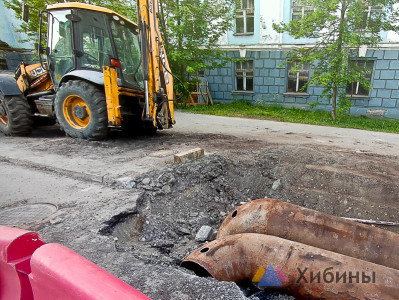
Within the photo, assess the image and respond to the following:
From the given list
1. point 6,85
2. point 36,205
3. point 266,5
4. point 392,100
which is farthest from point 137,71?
point 392,100

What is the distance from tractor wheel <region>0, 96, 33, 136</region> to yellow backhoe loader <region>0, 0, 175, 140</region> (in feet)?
0.40

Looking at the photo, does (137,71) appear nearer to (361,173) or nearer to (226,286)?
(361,173)

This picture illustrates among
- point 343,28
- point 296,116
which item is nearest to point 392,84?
point 296,116

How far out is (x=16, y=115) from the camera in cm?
638

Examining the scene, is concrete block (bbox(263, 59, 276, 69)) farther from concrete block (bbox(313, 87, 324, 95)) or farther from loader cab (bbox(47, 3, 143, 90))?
loader cab (bbox(47, 3, 143, 90))

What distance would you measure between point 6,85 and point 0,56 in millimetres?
13435

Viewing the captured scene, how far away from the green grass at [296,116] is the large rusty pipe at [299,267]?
8.71 metres

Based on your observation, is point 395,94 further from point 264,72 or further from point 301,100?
point 264,72

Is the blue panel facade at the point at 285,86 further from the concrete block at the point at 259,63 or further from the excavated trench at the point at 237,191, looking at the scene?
the excavated trench at the point at 237,191

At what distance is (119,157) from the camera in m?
4.73

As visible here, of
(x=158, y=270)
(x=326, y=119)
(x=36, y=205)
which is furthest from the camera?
(x=326, y=119)

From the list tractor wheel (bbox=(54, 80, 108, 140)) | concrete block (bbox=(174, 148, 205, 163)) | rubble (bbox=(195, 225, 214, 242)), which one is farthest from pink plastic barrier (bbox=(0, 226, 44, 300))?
tractor wheel (bbox=(54, 80, 108, 140))

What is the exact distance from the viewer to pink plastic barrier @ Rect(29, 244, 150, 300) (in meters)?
0.97

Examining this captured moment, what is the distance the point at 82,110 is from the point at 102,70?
98 centimetres
